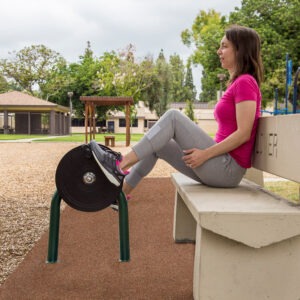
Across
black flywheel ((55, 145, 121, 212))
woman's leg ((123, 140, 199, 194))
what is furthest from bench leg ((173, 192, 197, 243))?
black flywheel ((55, 145, 121, 212))

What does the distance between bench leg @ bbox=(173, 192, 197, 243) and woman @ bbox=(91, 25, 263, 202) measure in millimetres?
669

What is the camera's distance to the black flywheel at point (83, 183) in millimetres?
2754

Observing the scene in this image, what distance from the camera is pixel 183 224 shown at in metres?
Answer: 3.61

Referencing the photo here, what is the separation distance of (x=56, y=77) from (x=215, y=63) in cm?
2226

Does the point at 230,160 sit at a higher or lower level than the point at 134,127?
higher

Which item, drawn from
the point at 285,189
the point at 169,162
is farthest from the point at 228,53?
the point at 285,189

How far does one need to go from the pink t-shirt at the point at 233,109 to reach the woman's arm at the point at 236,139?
0.17 ft

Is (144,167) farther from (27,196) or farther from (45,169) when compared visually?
(45,169)

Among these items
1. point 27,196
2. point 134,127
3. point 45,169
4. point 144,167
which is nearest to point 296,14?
point 45,169

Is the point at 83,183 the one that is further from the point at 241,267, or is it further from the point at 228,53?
the point at 228,53

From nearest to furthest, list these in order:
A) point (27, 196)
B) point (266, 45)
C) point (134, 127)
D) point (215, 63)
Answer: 1. point (27, 196)
2. point (266, 45)
3. point (215, 63)
4. point (134, 127)

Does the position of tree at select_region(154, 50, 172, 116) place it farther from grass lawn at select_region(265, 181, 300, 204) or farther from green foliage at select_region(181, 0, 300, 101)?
grass lawn at select_region(265, 181, 300, 204)

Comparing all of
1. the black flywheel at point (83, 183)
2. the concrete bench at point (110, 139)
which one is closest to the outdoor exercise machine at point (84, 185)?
the black flywheel at point (83, 183)

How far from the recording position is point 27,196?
A: 618 cm
